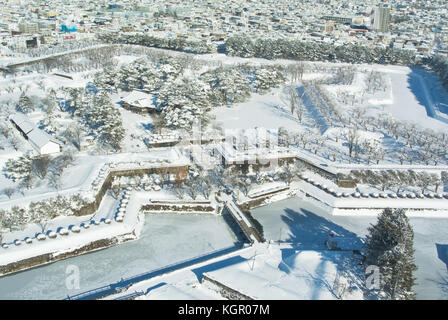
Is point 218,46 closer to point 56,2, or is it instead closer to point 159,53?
point 159,53

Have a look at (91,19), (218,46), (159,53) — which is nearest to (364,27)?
(218,46)

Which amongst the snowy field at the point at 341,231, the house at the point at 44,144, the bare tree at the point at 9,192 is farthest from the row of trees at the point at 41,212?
the snowy field at the point at 341,231

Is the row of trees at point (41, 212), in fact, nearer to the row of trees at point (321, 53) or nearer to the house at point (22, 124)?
the house at point (22, 124)

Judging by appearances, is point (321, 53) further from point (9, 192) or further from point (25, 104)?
point (9, 192)

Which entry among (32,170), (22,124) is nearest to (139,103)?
(22,124)

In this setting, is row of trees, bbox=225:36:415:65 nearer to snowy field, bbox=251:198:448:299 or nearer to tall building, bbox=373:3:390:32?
snowy field, bbox=251:198:448:299

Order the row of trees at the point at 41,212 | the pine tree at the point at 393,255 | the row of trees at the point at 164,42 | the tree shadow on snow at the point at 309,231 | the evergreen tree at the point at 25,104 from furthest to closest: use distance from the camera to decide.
Answer: the row of trees at the point at 164,42 < the evergreen tree at the point at 25,104 < the tree shadow on snow at the point at 309,231 < the row of trees at the point at 41,212 < the pine tree at the point at 393,255
